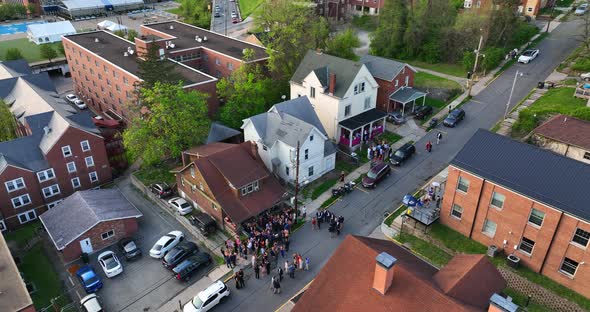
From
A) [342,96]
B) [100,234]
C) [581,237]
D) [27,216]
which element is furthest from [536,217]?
[27,216]

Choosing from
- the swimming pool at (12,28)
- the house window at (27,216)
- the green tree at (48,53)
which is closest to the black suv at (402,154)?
the house window at (27,216)

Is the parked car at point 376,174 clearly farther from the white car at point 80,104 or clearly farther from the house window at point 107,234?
the white car at point 80,104

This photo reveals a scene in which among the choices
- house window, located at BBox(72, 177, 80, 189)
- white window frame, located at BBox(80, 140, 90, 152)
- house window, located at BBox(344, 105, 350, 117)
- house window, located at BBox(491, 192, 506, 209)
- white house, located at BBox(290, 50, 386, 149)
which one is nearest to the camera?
house window, located at BBox(491, 192, 506, 209)

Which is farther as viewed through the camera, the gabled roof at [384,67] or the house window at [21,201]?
the gabled roof at [384,67]

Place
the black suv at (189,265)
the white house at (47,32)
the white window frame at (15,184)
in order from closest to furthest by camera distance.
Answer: the black suv at (189,265) → the white window frame at (15,184) → the white house at (47,32)

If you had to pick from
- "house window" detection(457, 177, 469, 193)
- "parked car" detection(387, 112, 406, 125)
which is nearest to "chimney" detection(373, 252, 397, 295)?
"house window" detection(457, 177, 469, 193)

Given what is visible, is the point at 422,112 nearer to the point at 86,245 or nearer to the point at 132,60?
the point at 86,245

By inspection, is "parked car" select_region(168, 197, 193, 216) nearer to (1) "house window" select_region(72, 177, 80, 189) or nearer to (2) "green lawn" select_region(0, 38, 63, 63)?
(1) "house window" select_region(72, 177, 80, 189)

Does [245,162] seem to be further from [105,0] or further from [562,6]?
[105,0]
